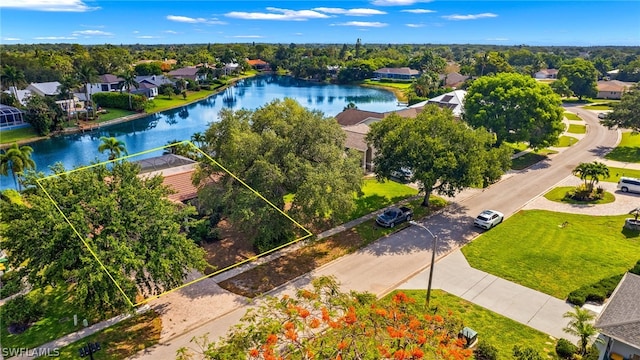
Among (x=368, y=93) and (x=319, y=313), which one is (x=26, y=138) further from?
(x=368, y=93)

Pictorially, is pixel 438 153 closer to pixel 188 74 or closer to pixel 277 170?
pixel 277 170

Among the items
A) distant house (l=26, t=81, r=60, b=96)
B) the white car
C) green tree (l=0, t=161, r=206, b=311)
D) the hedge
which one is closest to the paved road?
the white car

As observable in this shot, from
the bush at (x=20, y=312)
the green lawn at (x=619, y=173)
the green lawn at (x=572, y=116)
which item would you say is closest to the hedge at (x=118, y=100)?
the bush at (x=20, y=312)

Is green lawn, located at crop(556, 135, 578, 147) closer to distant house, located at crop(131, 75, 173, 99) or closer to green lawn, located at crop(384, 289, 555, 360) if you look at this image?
green lawn, located at crop(384, 289, 555, 360)

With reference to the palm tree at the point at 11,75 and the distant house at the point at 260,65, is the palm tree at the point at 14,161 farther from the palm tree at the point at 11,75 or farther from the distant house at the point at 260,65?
the distant house at the point at 260,65

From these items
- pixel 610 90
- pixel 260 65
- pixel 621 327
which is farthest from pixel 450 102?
pixel 260 65

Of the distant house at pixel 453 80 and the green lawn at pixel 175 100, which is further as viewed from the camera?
the distant house at pixel 453 80

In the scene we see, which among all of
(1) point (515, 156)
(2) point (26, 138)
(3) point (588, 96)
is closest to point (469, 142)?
(1) point (515, 156)
